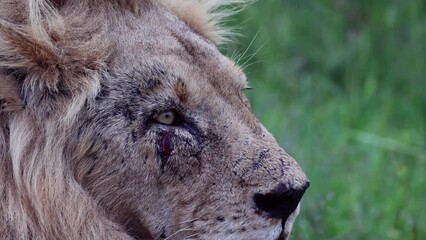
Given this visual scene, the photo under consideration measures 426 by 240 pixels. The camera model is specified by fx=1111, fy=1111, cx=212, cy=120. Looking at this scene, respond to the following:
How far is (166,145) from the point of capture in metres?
3.35

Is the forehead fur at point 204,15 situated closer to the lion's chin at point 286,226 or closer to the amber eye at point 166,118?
the amber eye at point 166,118

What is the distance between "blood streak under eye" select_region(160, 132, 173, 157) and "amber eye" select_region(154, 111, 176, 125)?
4 cm

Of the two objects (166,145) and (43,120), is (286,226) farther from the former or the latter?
(43,120)

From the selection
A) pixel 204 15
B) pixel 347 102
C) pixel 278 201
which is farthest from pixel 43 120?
pixel 347 102

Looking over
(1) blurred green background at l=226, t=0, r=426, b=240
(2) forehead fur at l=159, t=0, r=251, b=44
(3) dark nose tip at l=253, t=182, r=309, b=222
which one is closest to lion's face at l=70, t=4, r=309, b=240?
(3) dark nose tip at l=253, t=182, r=309, b=222

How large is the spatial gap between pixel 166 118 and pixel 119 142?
0.54 ft

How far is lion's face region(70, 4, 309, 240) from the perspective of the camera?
3295mm

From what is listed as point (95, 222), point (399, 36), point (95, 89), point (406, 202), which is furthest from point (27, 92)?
point (399, 36)

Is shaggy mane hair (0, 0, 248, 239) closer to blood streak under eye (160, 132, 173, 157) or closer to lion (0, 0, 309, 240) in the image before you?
lion (0, 0, 309, 240)

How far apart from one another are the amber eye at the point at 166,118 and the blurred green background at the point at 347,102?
0.79 meters

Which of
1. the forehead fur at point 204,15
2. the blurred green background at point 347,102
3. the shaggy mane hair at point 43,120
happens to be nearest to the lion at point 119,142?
the shaggy mane hair at point 43,120

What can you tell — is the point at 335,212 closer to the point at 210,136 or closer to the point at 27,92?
the point at 210,136

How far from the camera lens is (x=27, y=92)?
3.25 metres

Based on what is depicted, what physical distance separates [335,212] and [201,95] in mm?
1712
